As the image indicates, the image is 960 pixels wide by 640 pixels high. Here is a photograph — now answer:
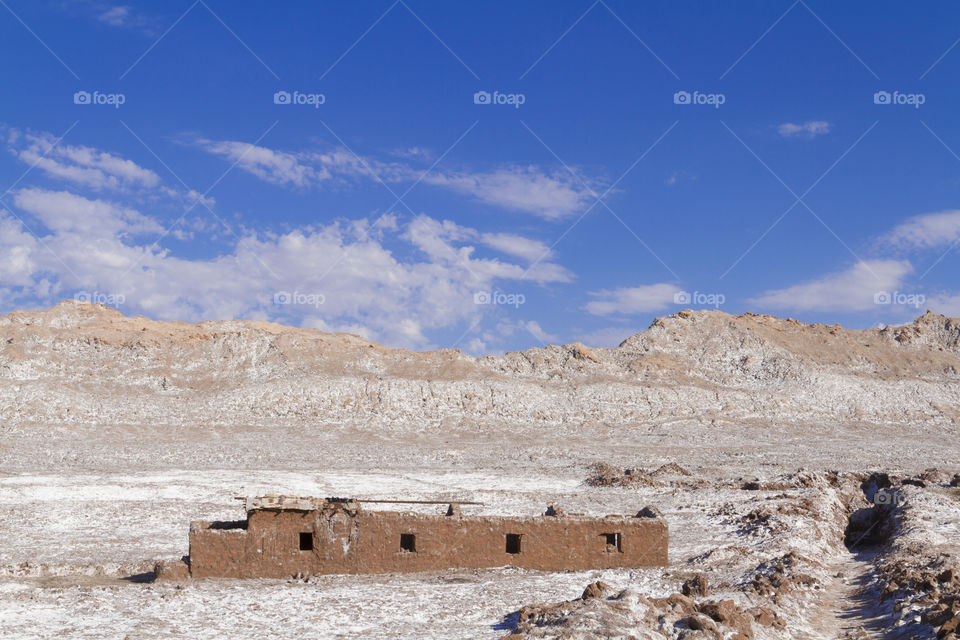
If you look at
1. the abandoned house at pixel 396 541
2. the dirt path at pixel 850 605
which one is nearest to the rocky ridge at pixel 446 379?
the dirt path at pixel 850 605

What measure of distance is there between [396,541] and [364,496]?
1034cm

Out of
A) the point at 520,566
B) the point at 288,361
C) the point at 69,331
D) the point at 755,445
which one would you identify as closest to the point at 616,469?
the point at 755,445

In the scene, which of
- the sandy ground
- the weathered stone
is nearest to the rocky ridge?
the sandy ground

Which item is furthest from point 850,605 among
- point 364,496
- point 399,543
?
point 364,496

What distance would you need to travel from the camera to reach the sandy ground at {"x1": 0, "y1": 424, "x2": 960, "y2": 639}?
10.7 meters

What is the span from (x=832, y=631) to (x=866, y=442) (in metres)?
38.4

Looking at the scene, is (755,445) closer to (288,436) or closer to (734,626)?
(288,436)

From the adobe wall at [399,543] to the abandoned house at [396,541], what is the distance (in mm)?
16

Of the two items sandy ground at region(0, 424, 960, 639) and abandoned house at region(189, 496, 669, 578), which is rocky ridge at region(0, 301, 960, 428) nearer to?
sandy ground at region(0, 424, 960, 639)

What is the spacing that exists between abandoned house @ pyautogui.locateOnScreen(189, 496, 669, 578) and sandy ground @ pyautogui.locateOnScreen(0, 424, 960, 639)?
0.34 meters

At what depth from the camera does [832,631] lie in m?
10.6

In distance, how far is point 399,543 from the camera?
13.1 m

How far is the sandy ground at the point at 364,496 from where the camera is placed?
1066 centimetres

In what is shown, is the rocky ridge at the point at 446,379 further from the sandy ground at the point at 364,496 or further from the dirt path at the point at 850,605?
the dirt path at the point at 850,605
